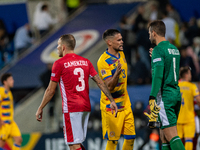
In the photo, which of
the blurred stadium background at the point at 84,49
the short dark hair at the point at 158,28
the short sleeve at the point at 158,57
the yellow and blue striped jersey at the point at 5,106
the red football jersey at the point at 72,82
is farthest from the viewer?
the blurred stadium background at the point at 84,49

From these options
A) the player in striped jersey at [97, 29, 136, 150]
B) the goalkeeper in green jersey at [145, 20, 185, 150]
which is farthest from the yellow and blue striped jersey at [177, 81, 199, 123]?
the goalkeeper in green jersey at [145, 20, 185, 150]

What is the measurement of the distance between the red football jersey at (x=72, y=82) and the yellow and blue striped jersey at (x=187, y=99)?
11.5 feet

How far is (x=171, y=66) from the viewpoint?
6406 millimetres

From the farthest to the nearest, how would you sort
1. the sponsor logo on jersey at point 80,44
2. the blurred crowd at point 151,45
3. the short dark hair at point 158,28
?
the sponsor logo on jersey at point 80,44
the blurred crowd at point 151,45
the short dark hair at point 158,28

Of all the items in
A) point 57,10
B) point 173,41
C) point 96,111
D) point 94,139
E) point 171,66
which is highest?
point 57,10

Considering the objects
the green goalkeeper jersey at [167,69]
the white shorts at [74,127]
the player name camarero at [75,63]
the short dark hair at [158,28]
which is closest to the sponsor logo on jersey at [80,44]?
the player name camarero at [75,63]

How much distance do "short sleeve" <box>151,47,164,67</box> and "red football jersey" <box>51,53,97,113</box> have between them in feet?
4.18

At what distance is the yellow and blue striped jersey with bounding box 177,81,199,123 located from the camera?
9.34 metres

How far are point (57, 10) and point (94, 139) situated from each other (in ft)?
31.1

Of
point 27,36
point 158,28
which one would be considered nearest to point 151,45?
point 27,36

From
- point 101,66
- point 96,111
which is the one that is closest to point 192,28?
point 96,111

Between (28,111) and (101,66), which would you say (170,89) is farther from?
(28,111)

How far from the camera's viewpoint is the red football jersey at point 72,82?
668cm

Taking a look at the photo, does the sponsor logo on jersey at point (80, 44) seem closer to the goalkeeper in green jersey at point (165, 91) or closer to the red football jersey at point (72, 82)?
the red football jersey at point (72, 82)
